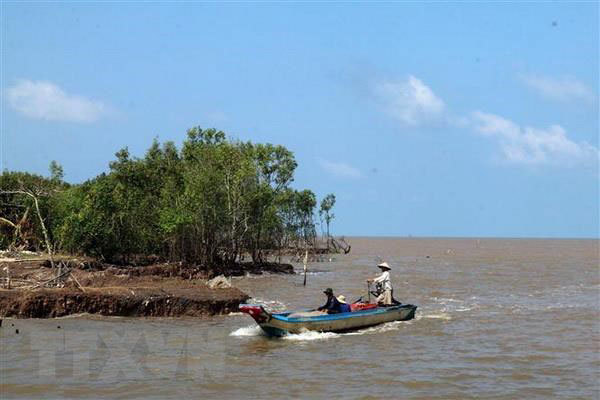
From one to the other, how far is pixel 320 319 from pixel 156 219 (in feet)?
68.1

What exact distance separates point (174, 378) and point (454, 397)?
16.1ft

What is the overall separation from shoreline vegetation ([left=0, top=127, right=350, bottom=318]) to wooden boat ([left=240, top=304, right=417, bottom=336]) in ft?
12.0

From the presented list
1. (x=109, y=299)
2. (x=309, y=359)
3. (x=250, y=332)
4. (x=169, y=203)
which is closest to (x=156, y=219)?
(x=169, y=203)

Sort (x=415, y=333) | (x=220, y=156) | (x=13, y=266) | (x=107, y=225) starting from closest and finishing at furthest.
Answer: (x=415, y=333), (x=13, y=266), (x=107, y=225), (x=220, y=156)

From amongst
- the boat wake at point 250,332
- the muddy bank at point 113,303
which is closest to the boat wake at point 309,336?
the boat wake at point 250,332

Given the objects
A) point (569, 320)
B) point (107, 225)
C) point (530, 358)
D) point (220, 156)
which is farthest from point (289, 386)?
point (220, 156)

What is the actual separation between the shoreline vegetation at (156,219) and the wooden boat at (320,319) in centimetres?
367

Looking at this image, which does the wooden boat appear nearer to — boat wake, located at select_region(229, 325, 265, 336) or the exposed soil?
Result: boat wake, located at select_region(229, 325, 265, 336)

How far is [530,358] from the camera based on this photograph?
46.8ft

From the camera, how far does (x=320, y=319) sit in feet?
52.9

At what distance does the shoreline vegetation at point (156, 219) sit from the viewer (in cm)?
2328

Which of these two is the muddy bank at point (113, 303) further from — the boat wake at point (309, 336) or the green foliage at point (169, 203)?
the green foliage at point (169, 203)

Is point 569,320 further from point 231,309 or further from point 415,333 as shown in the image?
point 231,309

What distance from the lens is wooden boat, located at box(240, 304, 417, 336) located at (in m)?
15.4
